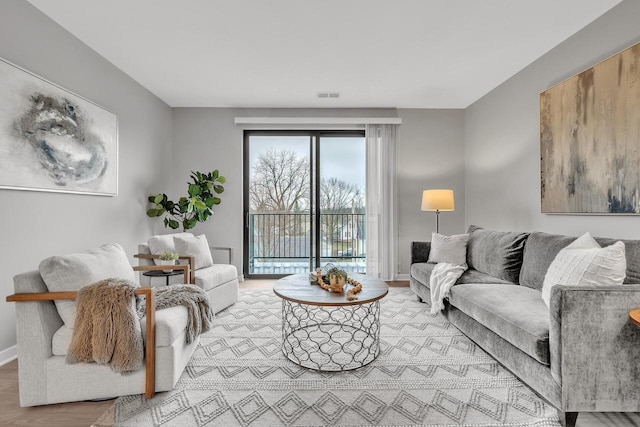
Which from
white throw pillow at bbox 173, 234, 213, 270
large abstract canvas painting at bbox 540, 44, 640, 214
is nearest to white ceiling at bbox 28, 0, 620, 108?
large abstract canvas painting at bbox 540, 44, 640, 214

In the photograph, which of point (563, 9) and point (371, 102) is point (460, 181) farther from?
point (563, 9)

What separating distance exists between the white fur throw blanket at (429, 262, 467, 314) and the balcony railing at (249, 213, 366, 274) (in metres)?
1.96

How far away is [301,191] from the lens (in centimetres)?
486

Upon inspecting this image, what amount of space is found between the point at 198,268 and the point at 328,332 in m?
1.59

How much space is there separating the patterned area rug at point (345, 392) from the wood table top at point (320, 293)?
460mm

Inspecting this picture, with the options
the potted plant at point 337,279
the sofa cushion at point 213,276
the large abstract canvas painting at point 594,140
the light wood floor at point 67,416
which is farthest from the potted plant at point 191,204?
the large abstract canvas painting at point 594,140

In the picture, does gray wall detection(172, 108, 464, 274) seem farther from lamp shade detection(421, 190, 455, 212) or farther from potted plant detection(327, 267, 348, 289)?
potted plant detection(327, 267, 348, 289)

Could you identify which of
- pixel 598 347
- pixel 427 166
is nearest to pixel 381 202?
pixel 427 166

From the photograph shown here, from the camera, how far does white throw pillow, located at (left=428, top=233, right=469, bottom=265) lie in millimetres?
3432

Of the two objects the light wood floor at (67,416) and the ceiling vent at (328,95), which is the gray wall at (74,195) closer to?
the light wood floor at (67,416)

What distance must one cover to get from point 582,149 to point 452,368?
2.09 m

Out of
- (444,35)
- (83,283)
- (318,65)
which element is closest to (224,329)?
(83,283)

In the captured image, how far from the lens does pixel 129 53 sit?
122 inches

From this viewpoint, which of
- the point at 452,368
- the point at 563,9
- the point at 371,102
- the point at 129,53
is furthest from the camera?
the point at 371,102
